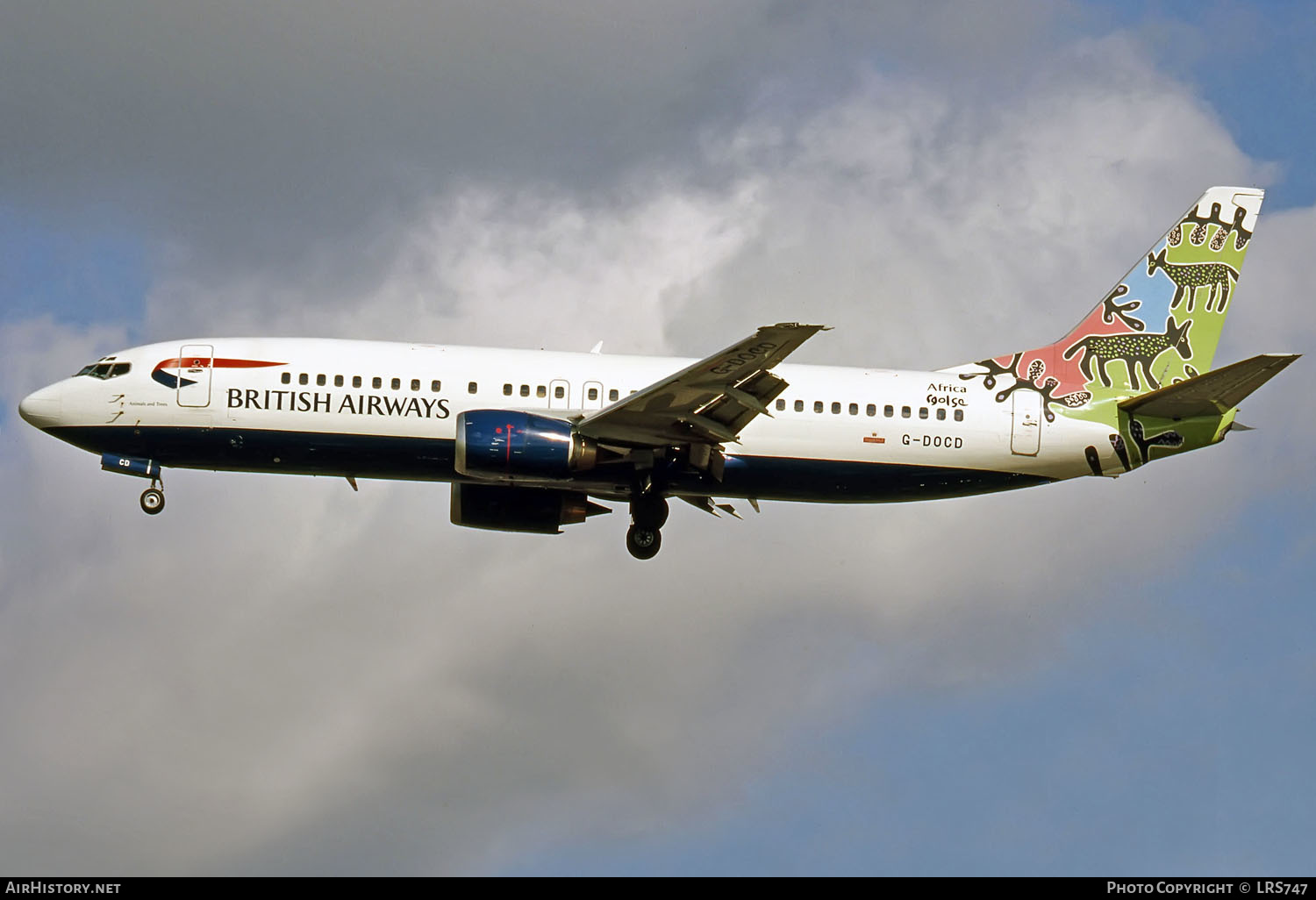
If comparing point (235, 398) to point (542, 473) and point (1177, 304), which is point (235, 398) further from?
point (1177, 304)

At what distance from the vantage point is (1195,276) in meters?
50.0

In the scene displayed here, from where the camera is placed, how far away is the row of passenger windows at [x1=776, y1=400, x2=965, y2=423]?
45344mm

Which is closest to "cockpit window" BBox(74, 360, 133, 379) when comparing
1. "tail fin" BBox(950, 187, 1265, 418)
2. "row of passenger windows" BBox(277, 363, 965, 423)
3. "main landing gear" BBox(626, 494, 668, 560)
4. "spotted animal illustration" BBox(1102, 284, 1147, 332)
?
"row of passenger windows" BBox(277, 363, 965, 423)

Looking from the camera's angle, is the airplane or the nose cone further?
the nose cone

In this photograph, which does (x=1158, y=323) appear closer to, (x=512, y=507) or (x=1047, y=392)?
(x=1047, y=392)

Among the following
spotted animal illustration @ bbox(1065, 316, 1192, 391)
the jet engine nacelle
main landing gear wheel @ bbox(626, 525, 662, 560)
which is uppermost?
spotted animal illustration @ bbox(1065, 316, 1192, 391)

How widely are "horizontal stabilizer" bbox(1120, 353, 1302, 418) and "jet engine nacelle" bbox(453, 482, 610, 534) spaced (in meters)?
14.8

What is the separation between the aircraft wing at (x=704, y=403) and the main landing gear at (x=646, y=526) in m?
2.17

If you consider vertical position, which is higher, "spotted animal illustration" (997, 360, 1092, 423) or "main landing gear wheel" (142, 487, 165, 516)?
"spotted animal illustration" (997, 360, 1092, 423)

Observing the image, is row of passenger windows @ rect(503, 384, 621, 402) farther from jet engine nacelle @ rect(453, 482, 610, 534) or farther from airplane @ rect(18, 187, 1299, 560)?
jet engine nacelle @ rect(453, 482, 610, 534)

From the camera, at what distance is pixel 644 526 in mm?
46000
